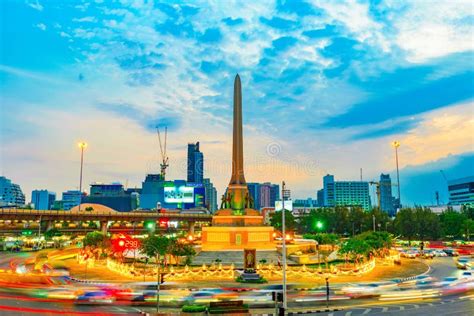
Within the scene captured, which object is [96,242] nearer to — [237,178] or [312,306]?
[237,178]

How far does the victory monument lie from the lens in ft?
228

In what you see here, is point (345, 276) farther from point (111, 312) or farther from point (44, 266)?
point (44, 266)

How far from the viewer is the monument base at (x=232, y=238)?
6906cm

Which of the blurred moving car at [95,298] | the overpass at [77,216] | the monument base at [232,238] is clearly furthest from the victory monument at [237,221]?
the overpass at [77,216]

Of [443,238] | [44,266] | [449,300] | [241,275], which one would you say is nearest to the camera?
[449,300]

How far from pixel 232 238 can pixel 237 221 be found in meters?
3.47

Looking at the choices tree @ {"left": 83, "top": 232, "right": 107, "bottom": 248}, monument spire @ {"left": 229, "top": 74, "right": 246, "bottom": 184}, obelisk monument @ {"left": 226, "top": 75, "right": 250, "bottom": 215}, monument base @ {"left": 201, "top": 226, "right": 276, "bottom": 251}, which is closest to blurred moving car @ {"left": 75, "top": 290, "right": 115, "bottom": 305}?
monument base @ {"left": 201, "top": 226, "right": 276, "bottom": 251}

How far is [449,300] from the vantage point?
33.1 meters

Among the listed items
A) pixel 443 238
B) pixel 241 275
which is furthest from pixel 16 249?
pixel 443 238

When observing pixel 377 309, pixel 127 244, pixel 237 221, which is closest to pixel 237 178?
pixel 237 221

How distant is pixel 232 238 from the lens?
228ft

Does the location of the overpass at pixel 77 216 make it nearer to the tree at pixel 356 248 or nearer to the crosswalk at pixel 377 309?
the tree at pixel 356 248

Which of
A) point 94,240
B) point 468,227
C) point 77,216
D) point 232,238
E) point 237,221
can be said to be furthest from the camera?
point 77,216

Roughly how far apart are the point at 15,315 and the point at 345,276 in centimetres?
3546
